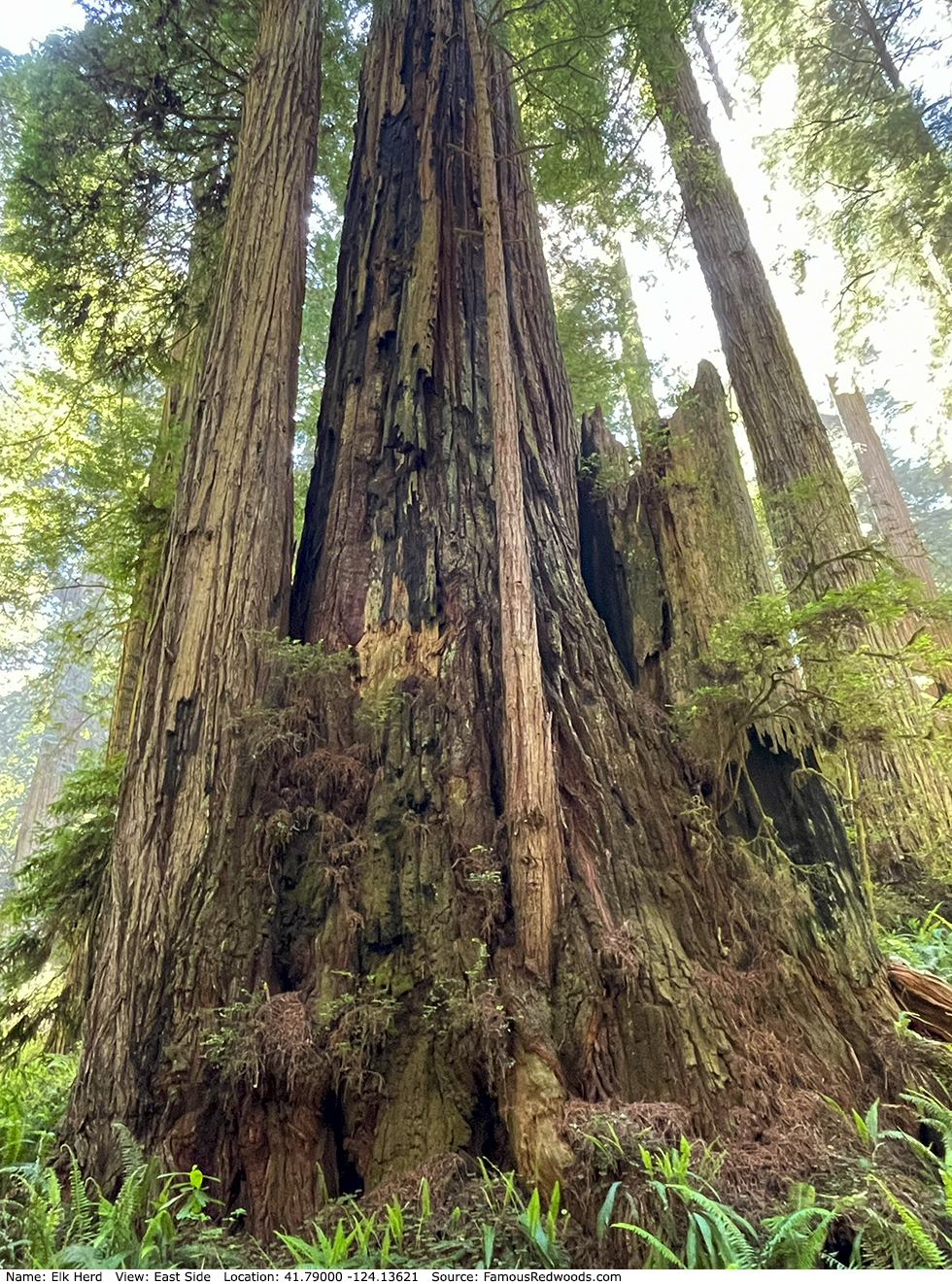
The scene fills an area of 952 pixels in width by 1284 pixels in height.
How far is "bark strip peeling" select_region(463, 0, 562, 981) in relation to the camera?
8.65ft

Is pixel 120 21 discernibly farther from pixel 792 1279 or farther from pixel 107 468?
pixel 792 1279

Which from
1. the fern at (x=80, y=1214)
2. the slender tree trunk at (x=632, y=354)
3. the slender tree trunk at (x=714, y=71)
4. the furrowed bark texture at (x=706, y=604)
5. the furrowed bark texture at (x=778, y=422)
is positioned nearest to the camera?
the fern at (x=80, y=1214)

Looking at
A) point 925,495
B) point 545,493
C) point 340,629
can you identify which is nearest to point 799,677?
point 545,493

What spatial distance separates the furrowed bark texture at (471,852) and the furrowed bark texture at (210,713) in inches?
10.1

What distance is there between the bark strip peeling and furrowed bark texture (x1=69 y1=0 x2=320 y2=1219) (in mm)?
989

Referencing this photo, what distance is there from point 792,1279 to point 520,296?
16.6ft

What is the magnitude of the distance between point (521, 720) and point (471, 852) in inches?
21.5

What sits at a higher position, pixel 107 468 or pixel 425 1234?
pixel 107 468

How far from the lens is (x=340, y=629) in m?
3.47

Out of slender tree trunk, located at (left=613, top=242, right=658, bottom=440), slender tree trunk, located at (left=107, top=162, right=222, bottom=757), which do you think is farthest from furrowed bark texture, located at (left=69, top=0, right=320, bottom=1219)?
slender tree trunk, located at (left=613, top=242, right=658, bottom=440)

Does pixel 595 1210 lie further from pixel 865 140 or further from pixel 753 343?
pixel 865 140

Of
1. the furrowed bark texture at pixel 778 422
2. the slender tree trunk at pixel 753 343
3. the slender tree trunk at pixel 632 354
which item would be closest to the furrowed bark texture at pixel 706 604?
the furrowed bark texture at pixel 778 422

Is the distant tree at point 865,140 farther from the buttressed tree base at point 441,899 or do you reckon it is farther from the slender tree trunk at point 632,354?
the buttressed tree base at point 441,899

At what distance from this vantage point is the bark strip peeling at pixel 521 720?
2.64 meters
